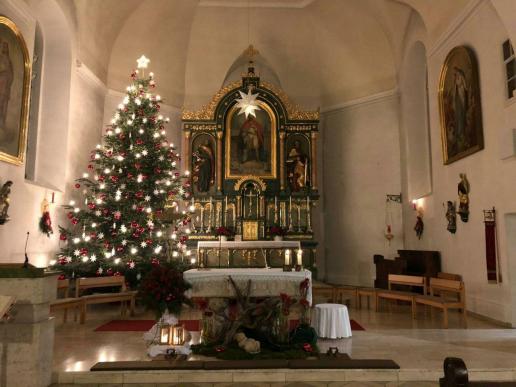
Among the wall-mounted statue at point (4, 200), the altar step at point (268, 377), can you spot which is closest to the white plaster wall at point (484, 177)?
the altar step at point (268, 377)

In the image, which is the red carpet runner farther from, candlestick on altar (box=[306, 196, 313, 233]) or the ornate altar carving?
candlestick on altar (box=[306, 196, 313, 233])

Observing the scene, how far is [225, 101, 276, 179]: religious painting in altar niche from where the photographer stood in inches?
569

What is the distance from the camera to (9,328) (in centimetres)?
493

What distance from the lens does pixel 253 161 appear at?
47.6 ft

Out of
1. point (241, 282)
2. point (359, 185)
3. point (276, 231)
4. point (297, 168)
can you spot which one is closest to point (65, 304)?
point (241, 282)

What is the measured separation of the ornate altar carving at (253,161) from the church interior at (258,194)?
2.8 inches

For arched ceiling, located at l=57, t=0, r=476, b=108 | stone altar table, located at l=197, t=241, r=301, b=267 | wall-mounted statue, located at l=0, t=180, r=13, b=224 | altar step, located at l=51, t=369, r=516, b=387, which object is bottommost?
altar step, located at l=51, t=369, r=516, b=387

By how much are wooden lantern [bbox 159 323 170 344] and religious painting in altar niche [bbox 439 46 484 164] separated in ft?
23.0

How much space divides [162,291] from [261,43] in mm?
12765

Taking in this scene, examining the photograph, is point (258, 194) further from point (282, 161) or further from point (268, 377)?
point (268, 377)

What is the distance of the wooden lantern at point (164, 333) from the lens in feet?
19.8

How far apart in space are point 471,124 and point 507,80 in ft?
4.39

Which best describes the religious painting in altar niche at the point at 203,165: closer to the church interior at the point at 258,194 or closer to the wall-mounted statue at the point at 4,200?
the church interior at the point at 258,194

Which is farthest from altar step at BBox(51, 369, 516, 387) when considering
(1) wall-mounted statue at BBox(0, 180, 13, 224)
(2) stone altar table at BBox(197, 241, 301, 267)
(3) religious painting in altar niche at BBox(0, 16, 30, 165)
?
(2) stone altar table at BBox(197, 241, 301, 267)
